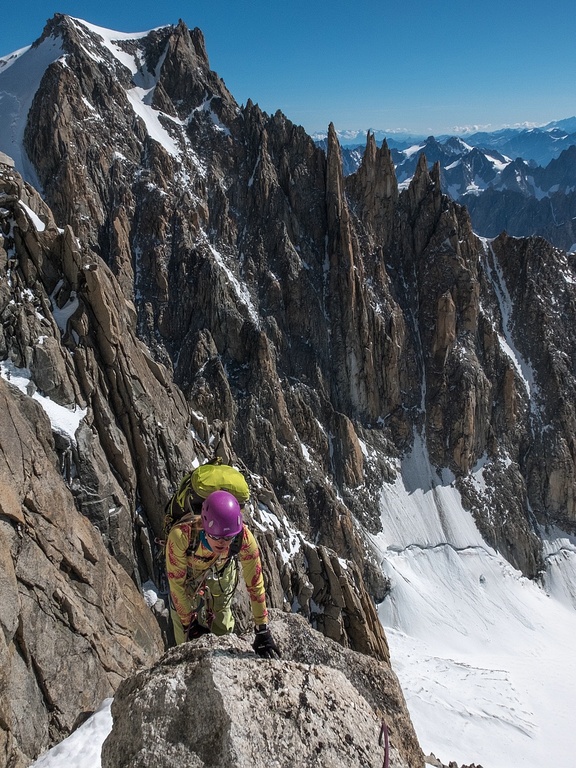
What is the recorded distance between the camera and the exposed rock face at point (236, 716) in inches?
210

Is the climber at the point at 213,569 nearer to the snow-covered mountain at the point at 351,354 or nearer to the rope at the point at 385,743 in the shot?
the rope at the point at 385,743

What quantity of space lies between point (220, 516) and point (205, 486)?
36.1 inches

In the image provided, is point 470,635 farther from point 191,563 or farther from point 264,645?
point 264,645

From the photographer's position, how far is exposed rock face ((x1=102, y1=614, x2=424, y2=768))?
17.5ft

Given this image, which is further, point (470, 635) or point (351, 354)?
point (351, 354)

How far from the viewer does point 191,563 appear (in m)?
8.05

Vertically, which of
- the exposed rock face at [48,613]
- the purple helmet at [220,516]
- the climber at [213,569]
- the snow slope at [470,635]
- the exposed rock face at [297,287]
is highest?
the exposed rock face at [297,287]

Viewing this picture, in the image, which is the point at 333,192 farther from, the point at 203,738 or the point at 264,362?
the point at 203,738

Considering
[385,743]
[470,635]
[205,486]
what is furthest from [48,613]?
[470,635]

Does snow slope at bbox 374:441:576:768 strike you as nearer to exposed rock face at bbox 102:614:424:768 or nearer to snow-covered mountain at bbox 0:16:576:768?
snow-covered mountain at bbox 0:16:576:768

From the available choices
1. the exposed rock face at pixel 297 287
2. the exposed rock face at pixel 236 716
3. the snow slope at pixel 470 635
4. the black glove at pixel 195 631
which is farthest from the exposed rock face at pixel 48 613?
the exposed rock face at pixel 297 287

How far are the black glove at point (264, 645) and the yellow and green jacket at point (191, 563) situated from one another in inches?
14.1

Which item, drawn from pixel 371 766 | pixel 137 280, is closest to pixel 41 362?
pixel 371 766

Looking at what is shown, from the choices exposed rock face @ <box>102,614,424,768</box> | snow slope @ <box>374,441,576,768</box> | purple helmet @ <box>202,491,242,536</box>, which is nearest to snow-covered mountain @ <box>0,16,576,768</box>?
snow slope @ <box>374,441,576,768</box>
